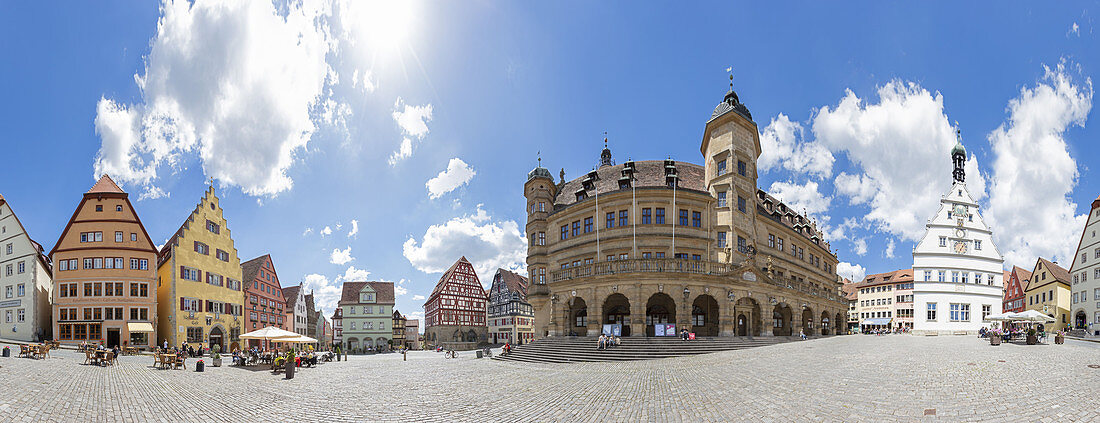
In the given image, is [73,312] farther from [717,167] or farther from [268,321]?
[717,167]

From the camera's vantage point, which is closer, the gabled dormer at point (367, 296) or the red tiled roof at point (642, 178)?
the red tiled roof at point (642, 178)

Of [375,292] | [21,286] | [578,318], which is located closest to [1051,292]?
[578,318]

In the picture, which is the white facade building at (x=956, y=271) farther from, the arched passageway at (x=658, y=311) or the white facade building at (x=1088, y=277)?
the arched passageway at (x=658, y=311)

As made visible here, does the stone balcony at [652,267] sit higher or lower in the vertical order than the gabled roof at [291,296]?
higher

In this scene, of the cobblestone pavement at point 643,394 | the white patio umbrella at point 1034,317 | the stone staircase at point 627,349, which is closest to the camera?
the cobblestone pavement at point 643,394

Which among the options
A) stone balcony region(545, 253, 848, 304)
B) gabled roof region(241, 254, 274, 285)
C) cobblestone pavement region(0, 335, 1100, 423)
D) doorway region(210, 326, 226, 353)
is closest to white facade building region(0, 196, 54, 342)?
doorway region(210, 326, 226, 353)

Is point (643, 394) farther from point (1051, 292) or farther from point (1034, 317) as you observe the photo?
point (1051, 292)

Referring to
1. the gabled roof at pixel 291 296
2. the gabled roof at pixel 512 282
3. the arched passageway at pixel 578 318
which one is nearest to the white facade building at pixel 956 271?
the arched passageway at pixel 578 318

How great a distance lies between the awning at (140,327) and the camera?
1746 inches

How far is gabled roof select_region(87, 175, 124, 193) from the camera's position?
153 feet

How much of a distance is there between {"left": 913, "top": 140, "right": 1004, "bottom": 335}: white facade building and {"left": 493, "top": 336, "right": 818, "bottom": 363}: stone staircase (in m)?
35.6

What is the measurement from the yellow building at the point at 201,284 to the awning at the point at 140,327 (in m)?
1.53

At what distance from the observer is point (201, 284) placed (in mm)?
50188

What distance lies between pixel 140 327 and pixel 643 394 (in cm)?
4670
